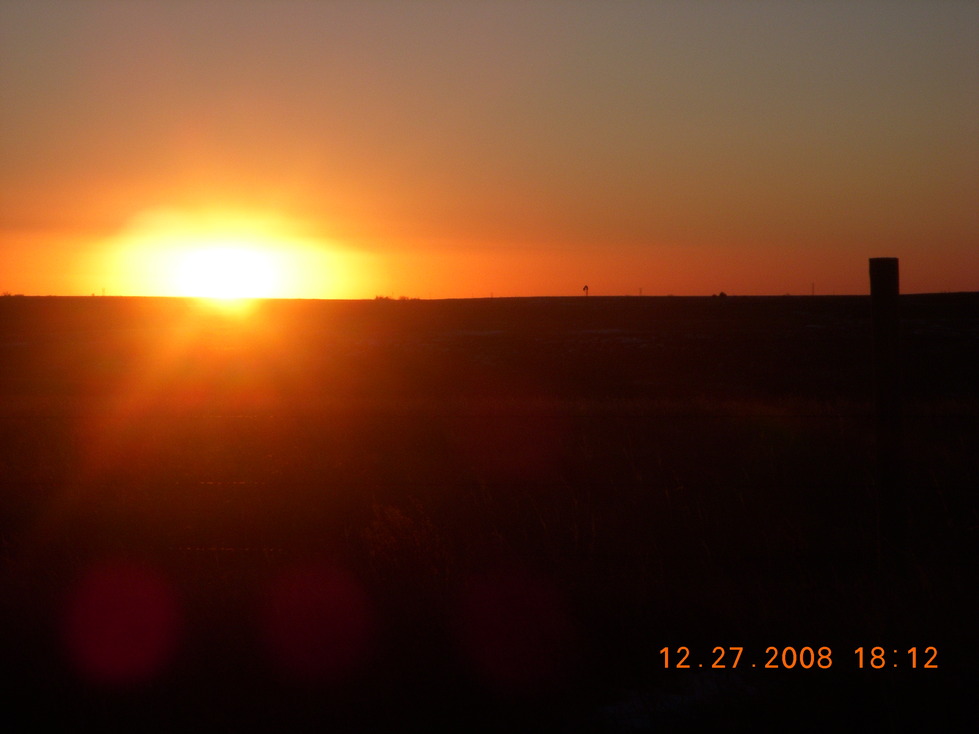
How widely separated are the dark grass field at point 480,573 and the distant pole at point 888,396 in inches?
4.0

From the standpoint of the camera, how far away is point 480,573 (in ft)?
18.8

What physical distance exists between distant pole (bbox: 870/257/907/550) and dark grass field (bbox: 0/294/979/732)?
0.10 meters

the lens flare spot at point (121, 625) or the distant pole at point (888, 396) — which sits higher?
the distant pole at point (888, 396)

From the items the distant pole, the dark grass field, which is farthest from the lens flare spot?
the distant pole

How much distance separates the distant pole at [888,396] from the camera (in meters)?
5.21

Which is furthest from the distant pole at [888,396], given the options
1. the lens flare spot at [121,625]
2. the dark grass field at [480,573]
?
the lens flare spot at [121,625]

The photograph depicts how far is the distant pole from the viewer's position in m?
5.21

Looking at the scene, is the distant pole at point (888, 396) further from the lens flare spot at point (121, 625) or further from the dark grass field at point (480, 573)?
the lens flare spot at point (121, 625)

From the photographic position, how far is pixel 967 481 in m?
7.32

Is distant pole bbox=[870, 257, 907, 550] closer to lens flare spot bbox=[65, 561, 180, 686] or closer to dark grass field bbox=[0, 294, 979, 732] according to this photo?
dark grass field bbox=[0, 294, 979, 732]

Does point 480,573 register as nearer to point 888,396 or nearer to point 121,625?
point 121,625

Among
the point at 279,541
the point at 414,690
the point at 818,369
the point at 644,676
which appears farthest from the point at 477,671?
the point at 818,369

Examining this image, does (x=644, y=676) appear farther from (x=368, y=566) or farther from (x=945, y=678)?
(x=368, y=566)

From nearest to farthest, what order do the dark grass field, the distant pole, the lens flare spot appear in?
the dark grass field, the lens flare spot, the distant pole
